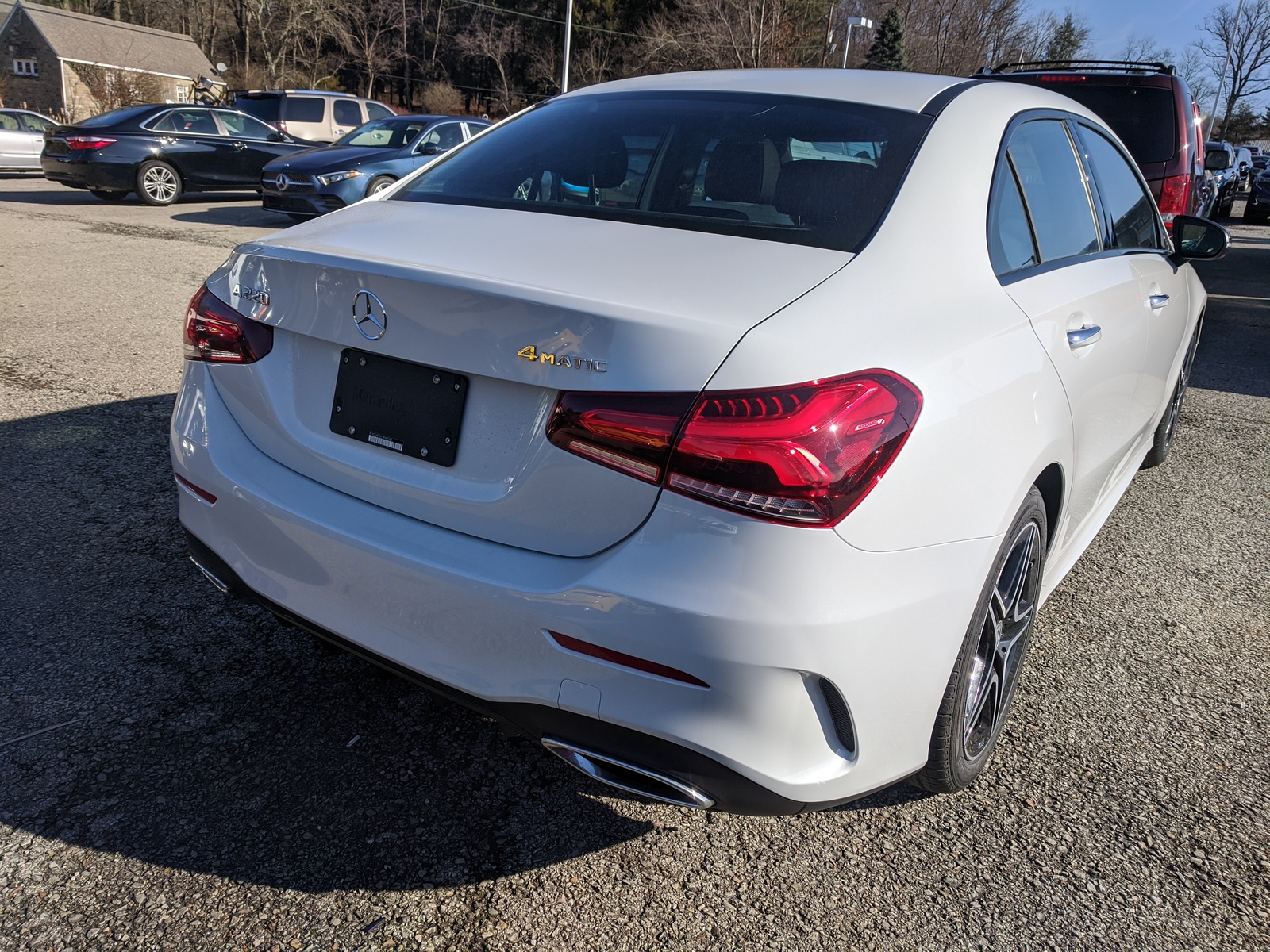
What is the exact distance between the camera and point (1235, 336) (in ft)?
29.7

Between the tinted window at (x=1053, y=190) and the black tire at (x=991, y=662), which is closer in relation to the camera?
the black tire at (x=991, y=662)

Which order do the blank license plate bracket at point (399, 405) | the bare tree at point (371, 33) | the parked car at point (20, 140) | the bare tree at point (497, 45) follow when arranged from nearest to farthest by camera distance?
1. the blank license plate bracket at point (399, 405)
2. the parked car at point (20, 140)
3. the bare tree at point (497, 45)
4. the bare tree at point (371, 33)

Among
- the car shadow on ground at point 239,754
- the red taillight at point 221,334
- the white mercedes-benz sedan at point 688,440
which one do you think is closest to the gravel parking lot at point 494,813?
the car shadow on ground at point 239,754

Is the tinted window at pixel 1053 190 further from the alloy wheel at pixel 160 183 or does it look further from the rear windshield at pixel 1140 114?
the alloy wheel at pixel 160 183

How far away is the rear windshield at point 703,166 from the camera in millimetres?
2244

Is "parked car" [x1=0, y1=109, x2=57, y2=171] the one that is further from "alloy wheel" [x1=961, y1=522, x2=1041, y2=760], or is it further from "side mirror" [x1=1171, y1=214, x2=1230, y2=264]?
"alloy wheel" [x1=961, y1=522, x2=1041, y2=760]

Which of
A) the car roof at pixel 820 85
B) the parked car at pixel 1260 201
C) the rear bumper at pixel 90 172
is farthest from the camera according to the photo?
the parked car at pixel 1260 201

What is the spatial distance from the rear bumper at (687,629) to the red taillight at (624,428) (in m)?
0.08

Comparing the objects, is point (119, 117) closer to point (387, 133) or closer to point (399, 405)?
point (387, 133)

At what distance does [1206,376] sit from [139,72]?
3835 centimetres

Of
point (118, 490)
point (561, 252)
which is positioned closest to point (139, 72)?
point (118, 490)

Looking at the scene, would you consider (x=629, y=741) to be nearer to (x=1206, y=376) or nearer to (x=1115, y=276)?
(x=1115, y=276)

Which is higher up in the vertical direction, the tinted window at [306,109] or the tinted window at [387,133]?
the tinted window at [306,109]

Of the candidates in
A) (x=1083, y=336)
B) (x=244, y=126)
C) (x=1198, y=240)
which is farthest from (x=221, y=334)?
(x=244, y=126)
